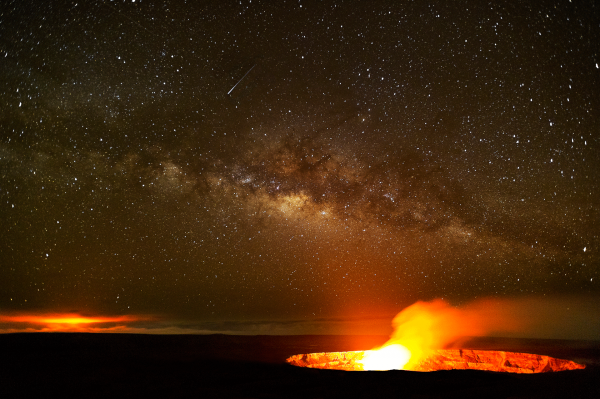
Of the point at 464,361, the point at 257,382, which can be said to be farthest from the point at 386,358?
the point at 257,382

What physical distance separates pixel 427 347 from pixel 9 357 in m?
25.8

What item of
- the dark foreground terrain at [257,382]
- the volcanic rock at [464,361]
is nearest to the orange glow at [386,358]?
the volcanic rock at [464,361]

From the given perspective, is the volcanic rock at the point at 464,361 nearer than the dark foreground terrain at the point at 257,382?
No

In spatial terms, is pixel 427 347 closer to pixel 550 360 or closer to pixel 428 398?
pixel 550 360

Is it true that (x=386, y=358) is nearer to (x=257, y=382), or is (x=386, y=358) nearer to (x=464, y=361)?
(x=464, y=361)

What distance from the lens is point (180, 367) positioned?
15633mm

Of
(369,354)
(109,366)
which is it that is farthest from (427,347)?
(109,366)

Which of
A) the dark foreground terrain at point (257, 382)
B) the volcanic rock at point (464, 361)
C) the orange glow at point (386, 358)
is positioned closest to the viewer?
the dark foreground terrain at point (257, 382)

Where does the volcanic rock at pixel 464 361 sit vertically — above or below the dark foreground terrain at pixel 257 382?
below

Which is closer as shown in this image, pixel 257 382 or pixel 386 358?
pixel 257 382

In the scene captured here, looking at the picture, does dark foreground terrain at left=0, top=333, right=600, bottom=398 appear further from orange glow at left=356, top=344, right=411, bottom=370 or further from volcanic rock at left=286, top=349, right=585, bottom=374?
orange glow at left=356, top=344, right=411, bottom=370

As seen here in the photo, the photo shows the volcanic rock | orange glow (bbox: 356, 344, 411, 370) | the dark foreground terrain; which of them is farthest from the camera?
orange glow (bbox: 356, 344, 411, 370)

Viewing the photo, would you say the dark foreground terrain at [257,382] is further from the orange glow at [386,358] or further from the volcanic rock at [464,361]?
the orange glow at [386,358]

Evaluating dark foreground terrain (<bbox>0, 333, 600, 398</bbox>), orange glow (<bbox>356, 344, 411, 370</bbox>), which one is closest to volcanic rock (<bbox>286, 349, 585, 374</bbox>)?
orange glow (<bbox>356, 344, 411, 370</bbox>)
